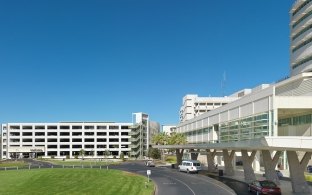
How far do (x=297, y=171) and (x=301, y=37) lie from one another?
50837 mm

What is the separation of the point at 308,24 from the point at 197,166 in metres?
35.4

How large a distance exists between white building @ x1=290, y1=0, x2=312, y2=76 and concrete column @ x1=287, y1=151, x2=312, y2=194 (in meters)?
42.9

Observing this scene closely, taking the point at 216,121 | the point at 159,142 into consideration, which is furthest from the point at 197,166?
the point at 159,142

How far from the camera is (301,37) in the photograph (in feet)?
296

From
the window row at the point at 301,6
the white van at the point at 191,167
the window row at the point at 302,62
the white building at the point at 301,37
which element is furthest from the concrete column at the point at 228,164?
the window row at the point at 301,6

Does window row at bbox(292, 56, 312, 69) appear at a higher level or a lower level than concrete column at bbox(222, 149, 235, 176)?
higher

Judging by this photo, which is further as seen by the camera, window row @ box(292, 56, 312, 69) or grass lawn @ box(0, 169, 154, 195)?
window row @ box(292, 56, 312, 69)

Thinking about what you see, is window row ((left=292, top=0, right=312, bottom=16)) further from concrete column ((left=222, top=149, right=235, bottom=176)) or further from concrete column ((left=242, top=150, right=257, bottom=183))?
concrete column ((left=242, top=150, right=257, bottom=183))

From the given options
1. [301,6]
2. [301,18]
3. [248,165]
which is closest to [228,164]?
[248,165]

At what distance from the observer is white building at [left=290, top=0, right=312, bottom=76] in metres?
86.6

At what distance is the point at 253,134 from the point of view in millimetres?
65562

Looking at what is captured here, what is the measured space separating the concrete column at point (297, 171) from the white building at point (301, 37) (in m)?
42.9

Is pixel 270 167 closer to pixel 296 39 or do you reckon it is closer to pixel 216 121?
pixel 216 121

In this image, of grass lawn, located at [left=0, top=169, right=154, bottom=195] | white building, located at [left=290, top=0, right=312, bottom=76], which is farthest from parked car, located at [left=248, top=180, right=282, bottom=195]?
white building, located at [left=290, top=0, right=312, bottom=76]
